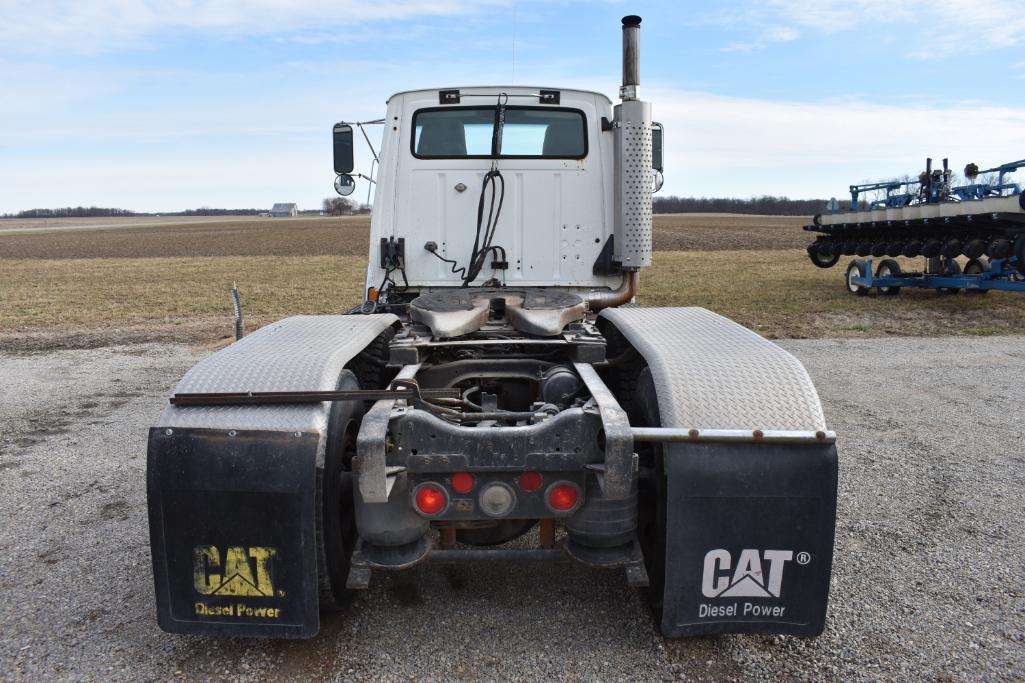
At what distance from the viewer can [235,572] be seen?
266 centimetres

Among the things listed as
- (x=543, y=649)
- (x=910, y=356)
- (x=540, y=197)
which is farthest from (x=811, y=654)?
(x=910, y=356)

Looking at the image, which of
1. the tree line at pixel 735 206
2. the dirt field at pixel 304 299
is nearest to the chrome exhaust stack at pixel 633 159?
the dirt field at pixel 304 299

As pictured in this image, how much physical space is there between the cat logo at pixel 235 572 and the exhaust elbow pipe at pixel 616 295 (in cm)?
304

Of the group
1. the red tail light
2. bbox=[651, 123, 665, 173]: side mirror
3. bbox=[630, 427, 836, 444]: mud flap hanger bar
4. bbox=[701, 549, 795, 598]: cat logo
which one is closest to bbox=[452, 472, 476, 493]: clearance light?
the red tail light

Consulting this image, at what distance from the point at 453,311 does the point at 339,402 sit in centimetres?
107

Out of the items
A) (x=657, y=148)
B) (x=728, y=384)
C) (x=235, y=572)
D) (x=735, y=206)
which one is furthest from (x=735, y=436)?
(x=735, y=206)

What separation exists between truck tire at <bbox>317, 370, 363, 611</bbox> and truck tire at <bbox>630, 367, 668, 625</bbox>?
1.13m

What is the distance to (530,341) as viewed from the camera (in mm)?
3727

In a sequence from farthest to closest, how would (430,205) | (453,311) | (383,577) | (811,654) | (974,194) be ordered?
1. (974,194)
2. (430,205)
3. (453,311)
4. (383,577)
5. (811,654)

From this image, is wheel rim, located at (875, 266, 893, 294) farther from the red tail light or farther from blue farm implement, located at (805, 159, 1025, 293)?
the red tail light

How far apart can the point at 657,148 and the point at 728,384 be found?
302 centimetres

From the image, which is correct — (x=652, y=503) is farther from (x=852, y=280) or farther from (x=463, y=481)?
(x=852, y=280)

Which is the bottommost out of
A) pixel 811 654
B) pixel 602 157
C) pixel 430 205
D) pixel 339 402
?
pixel 811 654

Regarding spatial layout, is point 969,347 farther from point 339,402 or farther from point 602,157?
point 339,402
